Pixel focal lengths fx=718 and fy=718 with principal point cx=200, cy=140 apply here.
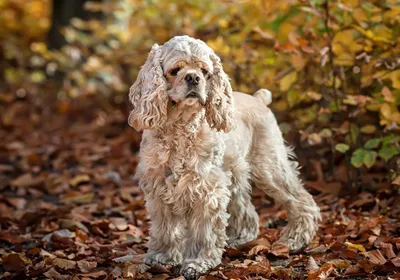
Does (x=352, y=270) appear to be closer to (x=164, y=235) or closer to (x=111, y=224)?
(x=164, y=235)

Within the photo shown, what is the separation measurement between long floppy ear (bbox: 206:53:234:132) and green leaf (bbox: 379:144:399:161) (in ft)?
6.08

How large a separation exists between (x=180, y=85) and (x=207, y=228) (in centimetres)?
97

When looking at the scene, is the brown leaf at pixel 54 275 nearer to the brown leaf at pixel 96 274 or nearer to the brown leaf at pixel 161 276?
the brown leaf at pixel 96 274

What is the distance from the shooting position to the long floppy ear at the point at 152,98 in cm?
437

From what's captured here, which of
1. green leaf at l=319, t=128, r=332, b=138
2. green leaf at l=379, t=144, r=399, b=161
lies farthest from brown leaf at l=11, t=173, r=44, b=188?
green leaf at l=379, t=144, r=399, b=161

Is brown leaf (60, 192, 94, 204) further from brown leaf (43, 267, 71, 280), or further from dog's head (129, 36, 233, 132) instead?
dog's head (129, 36, 233, 132)

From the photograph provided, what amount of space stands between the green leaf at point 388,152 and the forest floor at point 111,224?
34 cm

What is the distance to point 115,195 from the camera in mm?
7125

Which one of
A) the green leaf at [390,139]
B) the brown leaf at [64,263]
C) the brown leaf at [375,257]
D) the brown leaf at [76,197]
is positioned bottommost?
the brown leaf at [64,263]

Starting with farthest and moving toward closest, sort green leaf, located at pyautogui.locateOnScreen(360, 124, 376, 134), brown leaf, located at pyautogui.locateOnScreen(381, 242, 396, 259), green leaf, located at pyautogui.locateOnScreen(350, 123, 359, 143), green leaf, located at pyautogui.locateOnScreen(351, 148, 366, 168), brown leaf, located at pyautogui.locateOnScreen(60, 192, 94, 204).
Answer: brown leaf, located at pyautogui.locateOnScreen(60, 192, 94, 204) → green leaf, located at pyautogui.locateOnScreen(350, 123, 359, 143) → green leaf, located at pyautogui.locateOnScreen(360, 124, 376, 134) → green leaf, located at pyautogui.locateOnScreen(351, 148, 366, 168) → brown leaf, located at pyautogui.locateOnScreen(381, 242, 396, 259)

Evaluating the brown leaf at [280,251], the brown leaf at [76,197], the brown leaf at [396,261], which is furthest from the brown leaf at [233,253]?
the brown leaf at [76,197]

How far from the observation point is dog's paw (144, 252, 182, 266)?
477 cm

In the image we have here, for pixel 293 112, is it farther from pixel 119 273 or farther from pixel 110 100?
pixel 110 100

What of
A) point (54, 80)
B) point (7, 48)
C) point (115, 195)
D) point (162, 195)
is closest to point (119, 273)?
point (162, 195)
